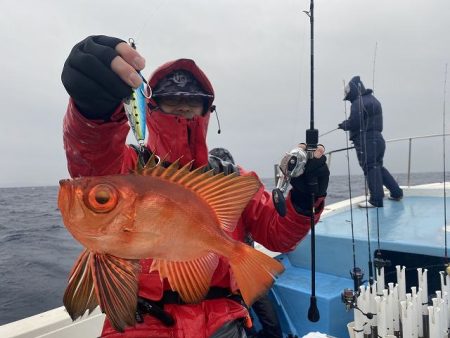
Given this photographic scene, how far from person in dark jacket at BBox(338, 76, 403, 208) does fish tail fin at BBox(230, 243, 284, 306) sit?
219 inches

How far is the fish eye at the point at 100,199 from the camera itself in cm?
106

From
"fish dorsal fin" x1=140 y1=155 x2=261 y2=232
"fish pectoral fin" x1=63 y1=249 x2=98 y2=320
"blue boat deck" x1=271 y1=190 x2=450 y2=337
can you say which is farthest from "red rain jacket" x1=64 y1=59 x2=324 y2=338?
"blue boat deck" x1=271 y1=190 x2=450 y2=337

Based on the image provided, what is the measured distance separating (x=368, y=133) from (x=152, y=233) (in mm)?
6646

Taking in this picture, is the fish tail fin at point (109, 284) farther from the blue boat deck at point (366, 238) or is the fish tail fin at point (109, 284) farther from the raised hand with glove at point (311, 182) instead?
the blue boat deck at point (366, 238)

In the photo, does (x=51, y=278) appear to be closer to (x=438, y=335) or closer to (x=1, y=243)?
(x=1, y=243)

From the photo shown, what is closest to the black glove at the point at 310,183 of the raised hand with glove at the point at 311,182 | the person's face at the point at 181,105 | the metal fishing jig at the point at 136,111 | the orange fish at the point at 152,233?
the raised hand with glove at the point at 311,182

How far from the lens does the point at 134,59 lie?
1.22 meters

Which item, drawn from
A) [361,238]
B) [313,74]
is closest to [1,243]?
[361,238]

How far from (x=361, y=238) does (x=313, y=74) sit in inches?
96.1

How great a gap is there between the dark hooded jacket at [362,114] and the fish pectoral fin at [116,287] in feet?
19.1

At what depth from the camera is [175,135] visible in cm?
214

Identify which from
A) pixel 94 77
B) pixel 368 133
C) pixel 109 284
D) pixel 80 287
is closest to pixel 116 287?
pixel 109 284

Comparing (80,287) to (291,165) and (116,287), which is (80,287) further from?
(291,165)

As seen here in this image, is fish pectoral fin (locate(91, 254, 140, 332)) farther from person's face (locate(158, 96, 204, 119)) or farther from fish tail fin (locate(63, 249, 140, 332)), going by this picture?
person's face (locate(158, 96, 204, 119))
